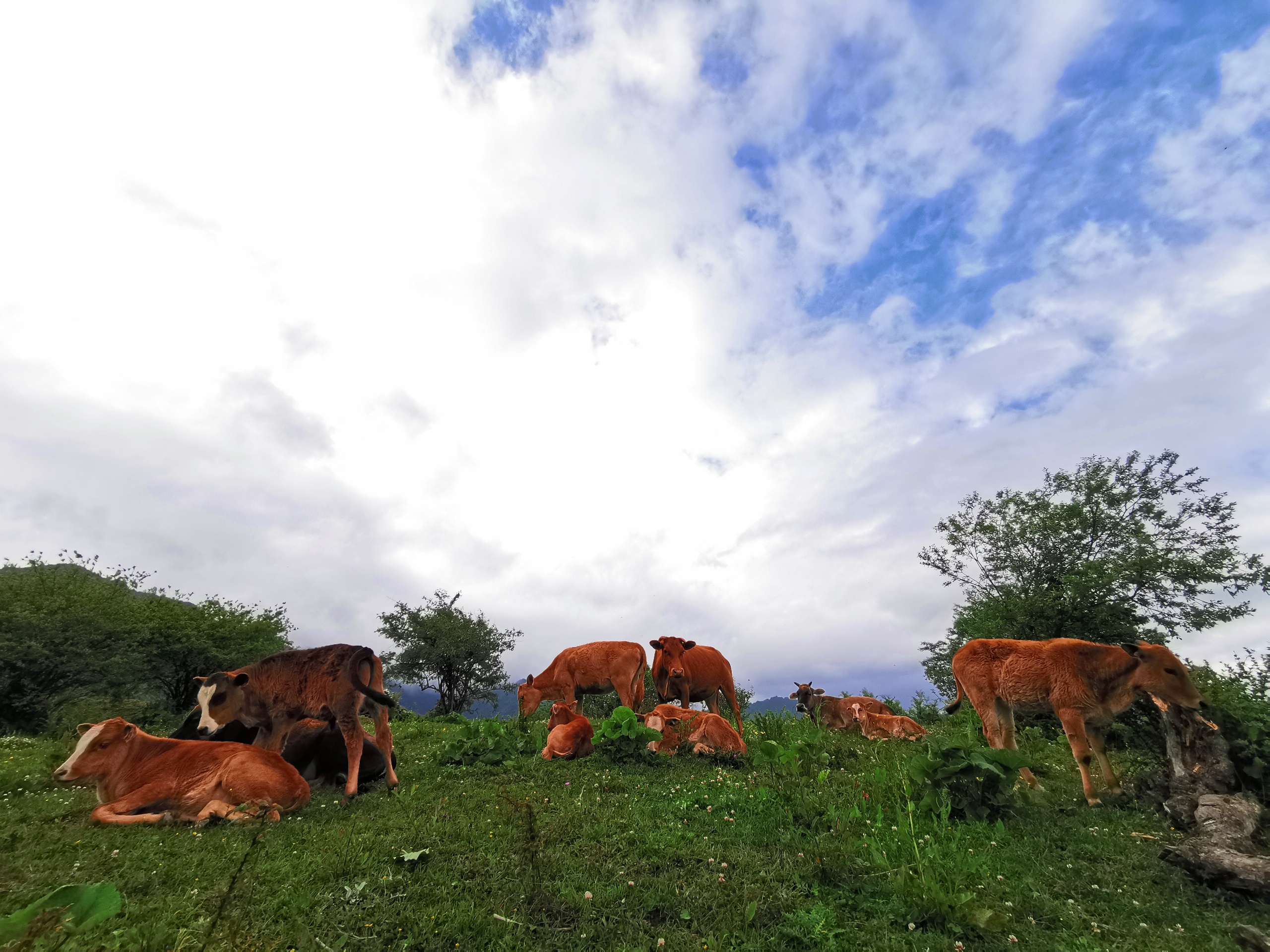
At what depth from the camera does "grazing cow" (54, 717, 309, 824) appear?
6.75m

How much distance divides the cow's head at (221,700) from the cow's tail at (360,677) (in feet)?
6.23

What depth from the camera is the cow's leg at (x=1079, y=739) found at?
8312 millimetres

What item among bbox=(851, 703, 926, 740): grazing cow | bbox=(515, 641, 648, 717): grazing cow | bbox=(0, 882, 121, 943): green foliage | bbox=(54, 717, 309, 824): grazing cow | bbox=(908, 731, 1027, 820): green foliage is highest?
bbox=(515, 641, 648, 717): grazing cow

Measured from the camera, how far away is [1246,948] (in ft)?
14.9

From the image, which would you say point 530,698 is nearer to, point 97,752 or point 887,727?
point 887,727

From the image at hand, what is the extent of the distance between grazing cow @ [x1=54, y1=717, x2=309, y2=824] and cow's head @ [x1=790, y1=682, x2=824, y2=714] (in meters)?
13.5

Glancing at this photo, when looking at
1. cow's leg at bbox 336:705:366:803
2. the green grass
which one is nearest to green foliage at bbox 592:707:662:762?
the green grass

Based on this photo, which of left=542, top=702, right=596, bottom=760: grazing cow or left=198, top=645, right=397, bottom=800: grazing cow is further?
left=542, top=702, right=596, bottom=760: grazing cow

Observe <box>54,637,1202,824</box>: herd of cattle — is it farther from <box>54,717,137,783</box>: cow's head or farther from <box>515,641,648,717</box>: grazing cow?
<box>515,641,648,717</box>: grazing cow

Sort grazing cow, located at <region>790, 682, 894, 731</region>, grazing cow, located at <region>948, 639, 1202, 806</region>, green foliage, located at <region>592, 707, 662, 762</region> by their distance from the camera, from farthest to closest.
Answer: grazing cow, located at <region>790, 682, 894, 731</region> < green foliage, located at <region>592, 707, 662, 762</region> < grazing cow, located at <region>948, 639, 1202, 806</region>

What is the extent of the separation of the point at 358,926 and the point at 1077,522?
31040 mm

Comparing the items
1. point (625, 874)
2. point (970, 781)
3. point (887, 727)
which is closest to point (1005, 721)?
point (970, 781)

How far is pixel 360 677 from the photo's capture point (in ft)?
28.0

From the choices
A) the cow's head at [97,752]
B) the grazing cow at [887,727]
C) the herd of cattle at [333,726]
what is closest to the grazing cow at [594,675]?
the herd of cattle at [333,726]
